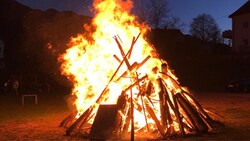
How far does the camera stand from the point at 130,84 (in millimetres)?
12961

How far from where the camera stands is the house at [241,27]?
52062 millimetres

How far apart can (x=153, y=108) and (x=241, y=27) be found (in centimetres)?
4300

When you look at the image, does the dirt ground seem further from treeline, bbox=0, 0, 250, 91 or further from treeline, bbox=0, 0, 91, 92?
treeline, bbox=0, 0, 250, 91

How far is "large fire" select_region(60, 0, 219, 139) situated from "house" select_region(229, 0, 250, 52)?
39.2 m

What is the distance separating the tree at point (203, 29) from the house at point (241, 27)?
766 centimetres

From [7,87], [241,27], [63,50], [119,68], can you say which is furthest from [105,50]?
[241,27]

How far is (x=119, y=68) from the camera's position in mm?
13398

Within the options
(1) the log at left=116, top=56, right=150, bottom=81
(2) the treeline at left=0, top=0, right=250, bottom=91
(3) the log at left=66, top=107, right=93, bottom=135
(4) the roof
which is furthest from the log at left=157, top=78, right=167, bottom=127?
(4) the roof

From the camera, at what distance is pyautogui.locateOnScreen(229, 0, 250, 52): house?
5206cm

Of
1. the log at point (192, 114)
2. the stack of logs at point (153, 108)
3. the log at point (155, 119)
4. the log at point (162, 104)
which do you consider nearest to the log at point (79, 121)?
the stack of logs at point (153, 108)

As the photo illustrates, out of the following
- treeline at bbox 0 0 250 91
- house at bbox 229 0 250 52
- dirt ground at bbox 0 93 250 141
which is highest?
house at bbox 229 0 250 52

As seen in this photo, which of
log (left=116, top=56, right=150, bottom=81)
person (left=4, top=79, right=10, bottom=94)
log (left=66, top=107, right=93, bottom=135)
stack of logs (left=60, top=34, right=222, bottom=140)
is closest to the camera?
stack of logs (left=60, top=34, right=222, bottom=140)

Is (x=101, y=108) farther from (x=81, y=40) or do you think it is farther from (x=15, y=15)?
(x=15, y=15)

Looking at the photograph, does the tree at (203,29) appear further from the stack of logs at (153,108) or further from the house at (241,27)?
the stack of logs at (153,108)
